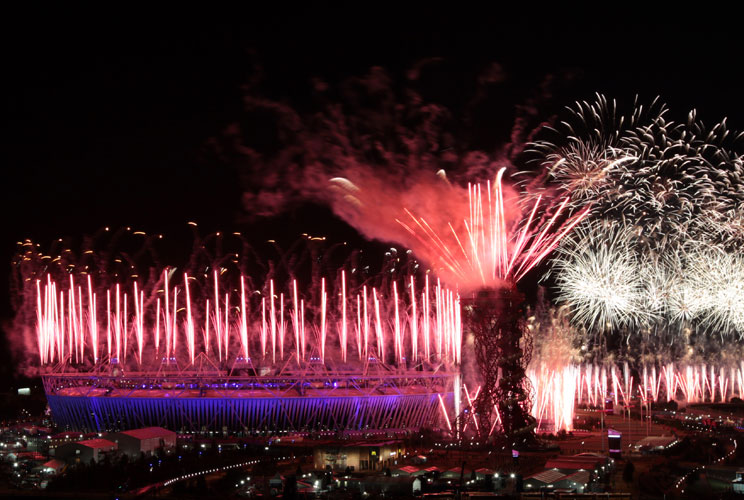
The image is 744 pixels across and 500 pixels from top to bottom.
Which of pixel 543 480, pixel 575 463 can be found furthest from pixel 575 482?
pixel 575 463

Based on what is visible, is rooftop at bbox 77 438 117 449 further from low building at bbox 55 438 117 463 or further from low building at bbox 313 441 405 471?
low building at bbox 313 441 405 471

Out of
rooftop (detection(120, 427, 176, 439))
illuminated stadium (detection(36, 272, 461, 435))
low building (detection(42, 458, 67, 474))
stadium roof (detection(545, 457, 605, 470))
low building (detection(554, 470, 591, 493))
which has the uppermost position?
illuminated stadium (detection(36, 272, 461, 435))

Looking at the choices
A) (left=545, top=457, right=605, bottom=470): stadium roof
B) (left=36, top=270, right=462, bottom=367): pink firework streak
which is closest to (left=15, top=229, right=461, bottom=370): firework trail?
(left=36, top=270, right=462, bottom=367): pink firework streak

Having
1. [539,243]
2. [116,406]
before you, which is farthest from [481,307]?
[116,406]

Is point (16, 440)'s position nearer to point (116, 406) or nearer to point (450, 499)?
point (116, 406)

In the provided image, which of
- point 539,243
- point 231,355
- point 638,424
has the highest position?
point 539,243

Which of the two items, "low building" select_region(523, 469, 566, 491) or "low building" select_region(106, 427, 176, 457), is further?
"low building" select_region(106, 427, 176, 457)

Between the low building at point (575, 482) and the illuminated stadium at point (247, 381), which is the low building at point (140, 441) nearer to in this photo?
the illuminated stadium at point (247, 381)

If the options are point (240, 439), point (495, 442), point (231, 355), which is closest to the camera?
point (495, 442)
